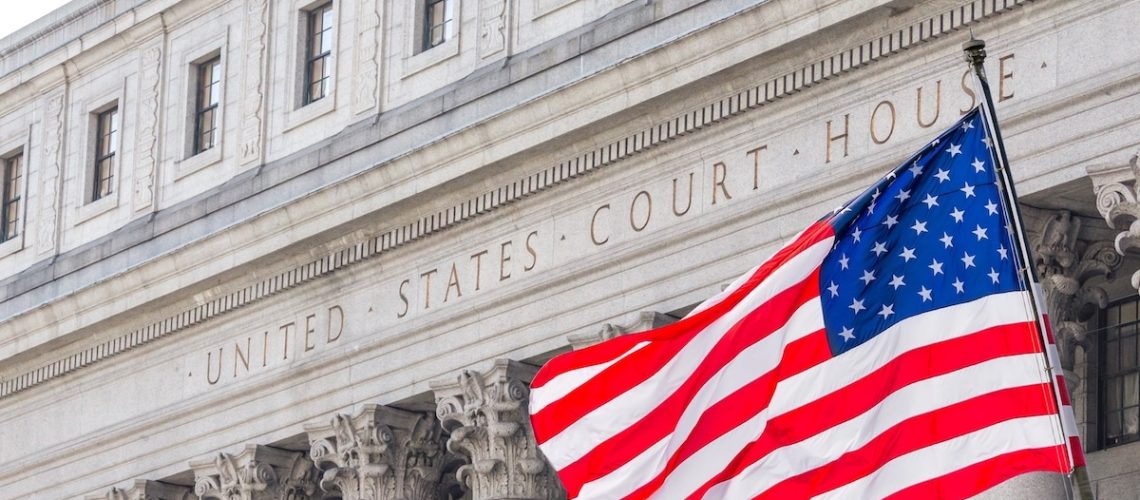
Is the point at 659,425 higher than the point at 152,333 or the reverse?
the reverse

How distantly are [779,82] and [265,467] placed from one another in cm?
1227

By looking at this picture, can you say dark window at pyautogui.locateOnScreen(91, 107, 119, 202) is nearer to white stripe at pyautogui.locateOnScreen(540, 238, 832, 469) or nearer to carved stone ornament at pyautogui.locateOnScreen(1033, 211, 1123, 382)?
carved stone ornament at pyautogui.locateOnScreen(1033, 211, 1123, 382)

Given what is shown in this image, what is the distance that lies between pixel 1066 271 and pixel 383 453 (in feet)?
40.9

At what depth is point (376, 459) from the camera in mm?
41125

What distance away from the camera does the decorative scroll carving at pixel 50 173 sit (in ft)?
166

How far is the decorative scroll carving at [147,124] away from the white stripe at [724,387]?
2260cm

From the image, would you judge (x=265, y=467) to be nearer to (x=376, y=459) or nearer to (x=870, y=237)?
(x=376, y=459)

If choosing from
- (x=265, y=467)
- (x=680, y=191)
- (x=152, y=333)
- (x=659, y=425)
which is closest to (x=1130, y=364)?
(x=680, y=191)

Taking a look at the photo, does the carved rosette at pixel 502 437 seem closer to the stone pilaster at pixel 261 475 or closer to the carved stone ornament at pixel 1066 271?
the stone pilaster at pixel 261 475

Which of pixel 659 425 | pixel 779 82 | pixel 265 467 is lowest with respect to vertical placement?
pixel 659 425

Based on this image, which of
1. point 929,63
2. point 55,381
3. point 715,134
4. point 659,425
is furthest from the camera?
point 55,381

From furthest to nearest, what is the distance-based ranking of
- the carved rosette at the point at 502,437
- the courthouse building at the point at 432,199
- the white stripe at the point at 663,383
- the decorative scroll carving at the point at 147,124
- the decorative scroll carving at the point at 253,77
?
the decorative scroll carving at the point at 147,124 < the decorative scroll carving at the point at 253,77 < the carved rosette at the point at 502,437 < the courthouse building at the point at 432,199 < the white stripe at the point at 663,383

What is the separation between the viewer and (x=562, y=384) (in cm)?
2706

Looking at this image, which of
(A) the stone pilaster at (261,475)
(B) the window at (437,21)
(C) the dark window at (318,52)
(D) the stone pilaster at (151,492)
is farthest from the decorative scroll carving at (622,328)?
(D) the stone pilaster at (151,492)
